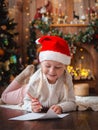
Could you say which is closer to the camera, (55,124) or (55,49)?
(55,124)

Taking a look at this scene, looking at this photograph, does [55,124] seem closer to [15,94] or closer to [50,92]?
[50,92]

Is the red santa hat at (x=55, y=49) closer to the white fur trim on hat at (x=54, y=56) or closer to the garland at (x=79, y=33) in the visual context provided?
the white fur trim on hat at (x=54, y=56)

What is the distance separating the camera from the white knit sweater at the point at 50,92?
4.56 ft

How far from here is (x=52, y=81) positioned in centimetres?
142

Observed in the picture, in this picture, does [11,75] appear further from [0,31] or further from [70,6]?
[70,6]

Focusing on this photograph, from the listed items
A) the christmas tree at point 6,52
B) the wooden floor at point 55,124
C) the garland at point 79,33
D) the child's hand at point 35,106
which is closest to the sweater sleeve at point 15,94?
the child's hand at point 35,106

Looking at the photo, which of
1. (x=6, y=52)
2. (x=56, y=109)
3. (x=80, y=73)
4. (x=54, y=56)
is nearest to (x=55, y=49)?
(x=54, y=56)

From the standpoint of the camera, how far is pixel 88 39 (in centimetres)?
475

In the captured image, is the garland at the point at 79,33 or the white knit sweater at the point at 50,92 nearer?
the white knit sweater at the point at 50,92

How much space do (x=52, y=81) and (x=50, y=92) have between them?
0.19 ft

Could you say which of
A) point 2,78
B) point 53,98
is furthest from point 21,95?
point 2,78

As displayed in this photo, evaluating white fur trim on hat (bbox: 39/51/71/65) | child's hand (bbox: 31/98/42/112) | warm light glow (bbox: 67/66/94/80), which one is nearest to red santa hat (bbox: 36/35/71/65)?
white fur trim on hat (bbox: 39/51/71/65)

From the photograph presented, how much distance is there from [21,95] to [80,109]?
71 centimetres

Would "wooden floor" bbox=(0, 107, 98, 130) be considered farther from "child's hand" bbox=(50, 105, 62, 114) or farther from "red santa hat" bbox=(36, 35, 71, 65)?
"red santa hat" bbox=(36, 35, 71, 65)
